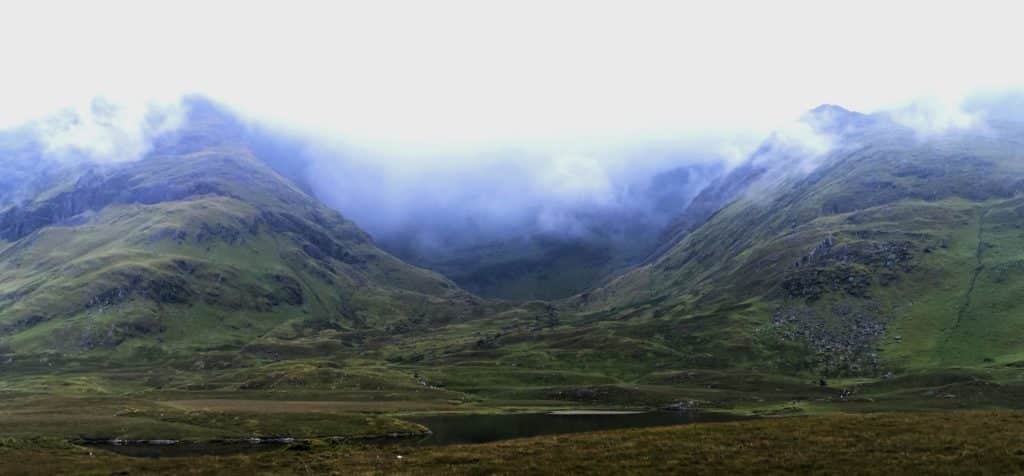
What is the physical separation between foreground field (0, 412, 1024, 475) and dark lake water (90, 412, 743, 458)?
3194 cm

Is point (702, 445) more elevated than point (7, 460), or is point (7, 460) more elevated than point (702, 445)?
point (702, 445)

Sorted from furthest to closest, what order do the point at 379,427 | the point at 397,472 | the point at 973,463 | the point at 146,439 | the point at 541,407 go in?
the point at 541,407 < the point at 379,427 < the point at 146,439 < the point at 397,472 < the point at 973,463

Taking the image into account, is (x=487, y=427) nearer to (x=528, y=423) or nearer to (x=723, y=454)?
(x=528, y=423)

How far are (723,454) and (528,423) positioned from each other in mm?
87207

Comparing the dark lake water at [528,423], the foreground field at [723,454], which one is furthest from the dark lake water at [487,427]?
the foreground field at [723,454]

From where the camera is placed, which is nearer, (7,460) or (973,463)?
(973,463)

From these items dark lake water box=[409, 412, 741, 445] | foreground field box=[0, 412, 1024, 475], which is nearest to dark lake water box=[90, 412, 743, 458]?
dark lake water box=[409, 412, 741, 445]

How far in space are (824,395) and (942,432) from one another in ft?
494

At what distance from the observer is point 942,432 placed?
51.8 meters

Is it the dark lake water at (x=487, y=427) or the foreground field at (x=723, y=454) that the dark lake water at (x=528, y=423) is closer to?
the dark lake water at (x=487, y=427)

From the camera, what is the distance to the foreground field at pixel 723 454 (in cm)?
4525

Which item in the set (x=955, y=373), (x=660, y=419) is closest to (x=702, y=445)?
(x=660, y=419)

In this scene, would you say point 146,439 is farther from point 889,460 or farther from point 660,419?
point 889,460

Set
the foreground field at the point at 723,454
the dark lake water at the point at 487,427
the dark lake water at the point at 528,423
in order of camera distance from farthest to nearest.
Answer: the dark lake water at the point at 528,423 < the dark lake water at the point at 487,427 < the foreground field at the point at 723,454
